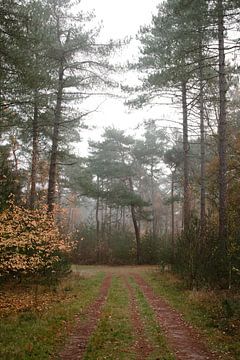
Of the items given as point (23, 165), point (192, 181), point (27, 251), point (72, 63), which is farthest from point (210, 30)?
point (23, 165)

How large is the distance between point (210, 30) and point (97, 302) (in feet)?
34.1

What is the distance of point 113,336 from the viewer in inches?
304

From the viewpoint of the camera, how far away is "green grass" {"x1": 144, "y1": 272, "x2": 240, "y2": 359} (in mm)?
7031

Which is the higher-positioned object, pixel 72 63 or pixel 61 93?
pixel 72 63

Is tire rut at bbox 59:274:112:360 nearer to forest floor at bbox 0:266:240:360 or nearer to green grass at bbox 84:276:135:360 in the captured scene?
forest floor at bbox 0:266:240:360

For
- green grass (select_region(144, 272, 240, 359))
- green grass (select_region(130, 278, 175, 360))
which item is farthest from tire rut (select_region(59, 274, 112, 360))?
green grass (select_region(144, 272, 240, 359))

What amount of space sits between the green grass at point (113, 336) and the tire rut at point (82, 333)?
0.45 feet

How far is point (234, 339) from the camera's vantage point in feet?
24.2

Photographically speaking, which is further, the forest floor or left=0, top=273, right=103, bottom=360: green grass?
the forest floor

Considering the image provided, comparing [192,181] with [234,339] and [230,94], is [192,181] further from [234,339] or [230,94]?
[234,339]

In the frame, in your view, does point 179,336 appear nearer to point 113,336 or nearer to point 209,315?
point 113,336

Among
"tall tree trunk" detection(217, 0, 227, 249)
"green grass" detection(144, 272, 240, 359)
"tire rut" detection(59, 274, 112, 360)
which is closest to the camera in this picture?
"tire rut" detection(59, 274, 112, 360)

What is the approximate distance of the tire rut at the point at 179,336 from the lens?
655cm

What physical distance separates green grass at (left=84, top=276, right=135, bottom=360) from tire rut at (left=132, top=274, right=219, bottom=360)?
2.77ft
